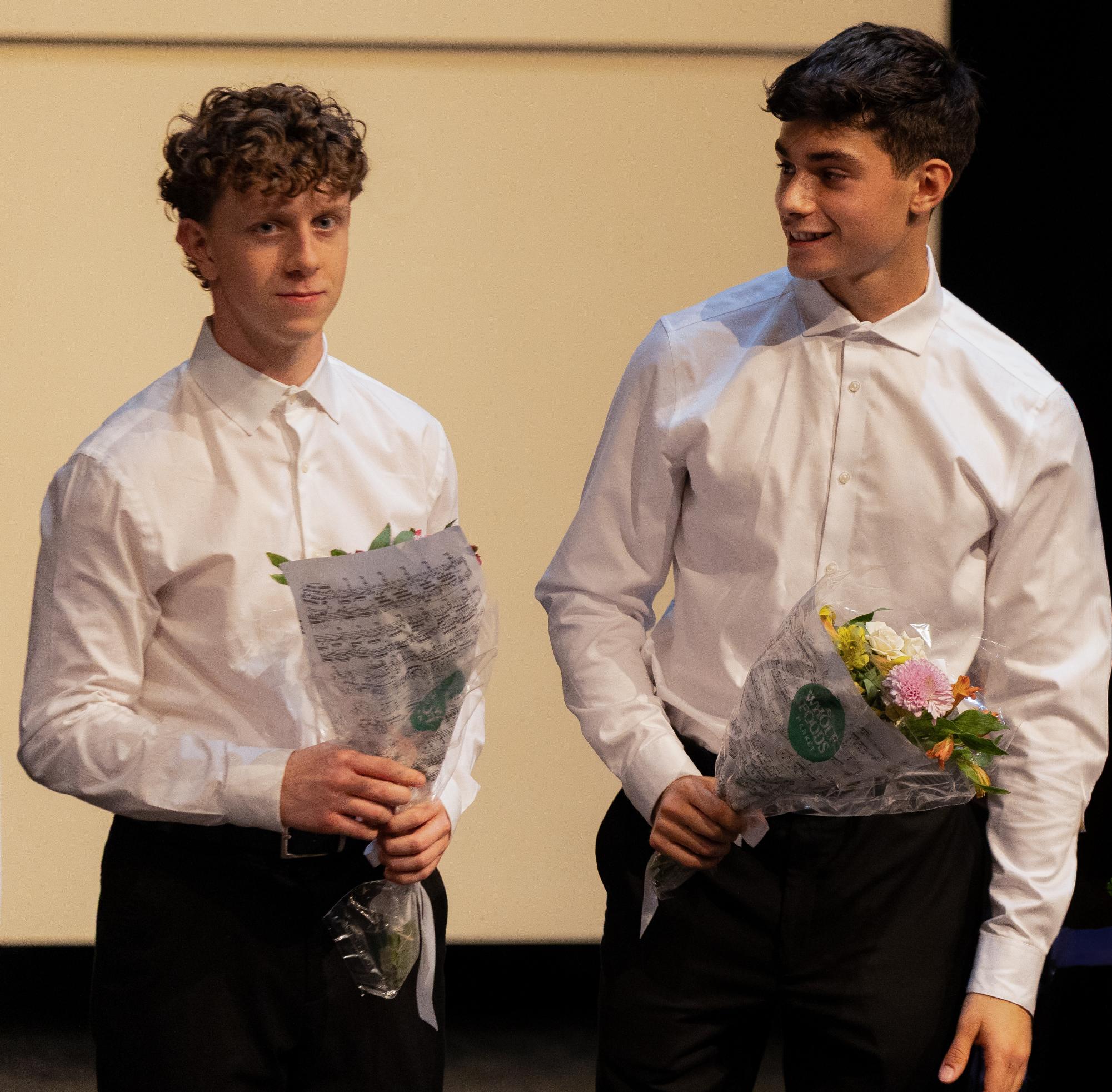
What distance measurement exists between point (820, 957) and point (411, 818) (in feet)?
1.82

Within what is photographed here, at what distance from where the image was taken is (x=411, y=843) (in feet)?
5.49

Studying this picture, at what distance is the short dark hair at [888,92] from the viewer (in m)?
1.74

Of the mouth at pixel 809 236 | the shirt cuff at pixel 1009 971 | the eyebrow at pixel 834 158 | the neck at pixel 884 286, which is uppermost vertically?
the eyebrow at pixel 834 158

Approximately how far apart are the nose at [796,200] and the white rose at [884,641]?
0.58 meters

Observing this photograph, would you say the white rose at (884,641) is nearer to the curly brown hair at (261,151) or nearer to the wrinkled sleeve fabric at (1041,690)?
the wrinkled sleeve fabric at (1041,690)

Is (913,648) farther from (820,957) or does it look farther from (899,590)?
(820,957)

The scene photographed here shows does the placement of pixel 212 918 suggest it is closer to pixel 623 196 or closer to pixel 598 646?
pixel 598 646

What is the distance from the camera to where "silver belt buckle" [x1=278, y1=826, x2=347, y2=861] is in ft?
5.52

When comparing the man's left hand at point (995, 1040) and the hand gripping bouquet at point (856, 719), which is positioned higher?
the hand gripping bouquet at point (856, 719)

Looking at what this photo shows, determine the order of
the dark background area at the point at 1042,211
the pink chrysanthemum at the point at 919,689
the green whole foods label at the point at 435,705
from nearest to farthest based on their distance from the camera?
the pink chrysanthemum at the point at 919,689 → the green whole foods label at the point at 435,705 → the dark background area at the point at 1042,211

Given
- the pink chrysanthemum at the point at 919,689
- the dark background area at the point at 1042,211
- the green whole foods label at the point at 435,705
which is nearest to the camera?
the pink chrysanthemum at the point at 919,689

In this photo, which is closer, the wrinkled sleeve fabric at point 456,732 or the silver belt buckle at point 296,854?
the silver belt buckle at point 296,854

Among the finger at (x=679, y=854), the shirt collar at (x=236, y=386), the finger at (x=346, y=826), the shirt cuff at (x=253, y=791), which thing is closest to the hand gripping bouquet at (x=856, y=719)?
the finger at (x=679, y=854)

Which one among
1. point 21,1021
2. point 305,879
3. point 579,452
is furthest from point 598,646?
point 21,1021
